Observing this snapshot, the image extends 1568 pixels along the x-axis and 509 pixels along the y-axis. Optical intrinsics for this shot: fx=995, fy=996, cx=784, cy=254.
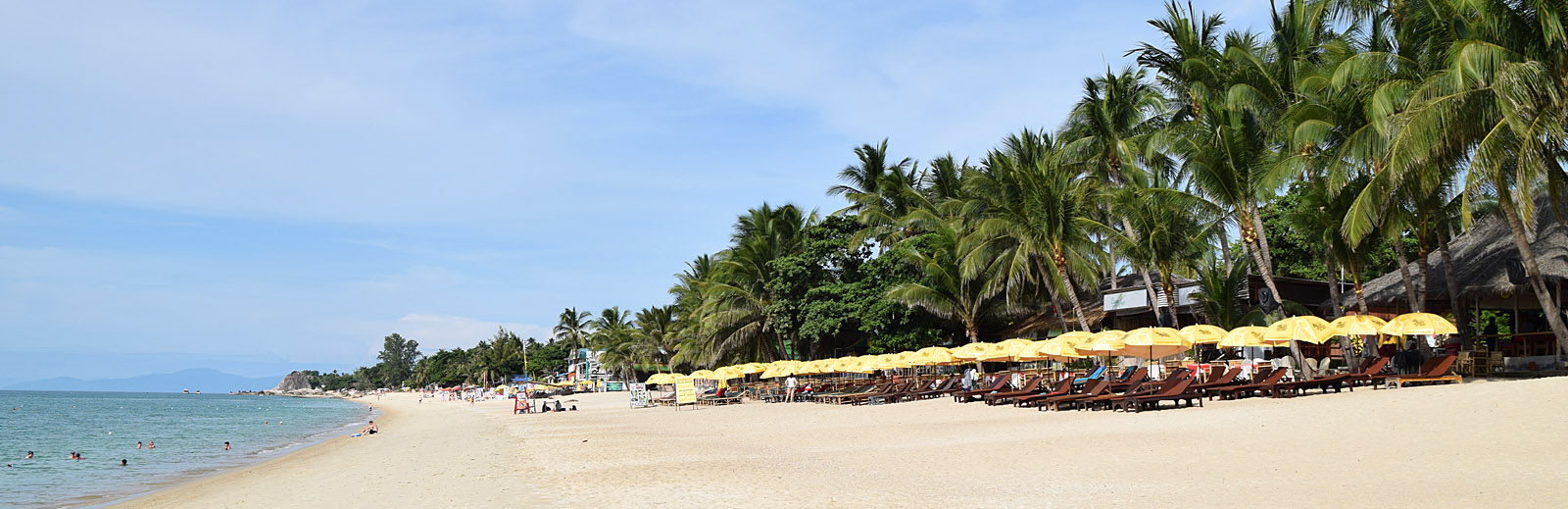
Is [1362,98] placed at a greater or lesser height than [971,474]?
greater

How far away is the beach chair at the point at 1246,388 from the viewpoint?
Result: 689 inches

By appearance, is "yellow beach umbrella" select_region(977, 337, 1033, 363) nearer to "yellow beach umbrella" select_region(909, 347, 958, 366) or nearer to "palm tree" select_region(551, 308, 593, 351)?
"yellow beach umbrella" select_region(909, 347, 958, 366)

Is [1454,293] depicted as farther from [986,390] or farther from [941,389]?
[941,389]

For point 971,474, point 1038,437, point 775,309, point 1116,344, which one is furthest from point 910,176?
point 971,474

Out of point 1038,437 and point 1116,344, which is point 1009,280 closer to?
point 1116,344

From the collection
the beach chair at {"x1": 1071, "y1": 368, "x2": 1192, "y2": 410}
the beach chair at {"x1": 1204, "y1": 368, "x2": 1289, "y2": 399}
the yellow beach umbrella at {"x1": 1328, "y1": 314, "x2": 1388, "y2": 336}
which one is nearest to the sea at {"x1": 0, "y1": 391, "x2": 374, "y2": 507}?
the beach chair at {"x1": 1071, "y1": 368, "x2": 1192, "y2": 410}

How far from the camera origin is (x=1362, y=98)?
750 inches

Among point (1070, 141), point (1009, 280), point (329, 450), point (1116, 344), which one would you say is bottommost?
point (329, 450)

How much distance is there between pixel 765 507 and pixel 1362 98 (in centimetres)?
1644

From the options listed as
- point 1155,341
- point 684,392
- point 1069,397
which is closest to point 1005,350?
point 1155,341

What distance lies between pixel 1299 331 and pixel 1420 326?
188 centimetres

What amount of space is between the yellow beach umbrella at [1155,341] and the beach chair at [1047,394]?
1.35m

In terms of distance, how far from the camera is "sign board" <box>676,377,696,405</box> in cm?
3178

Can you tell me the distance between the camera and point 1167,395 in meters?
16.5
